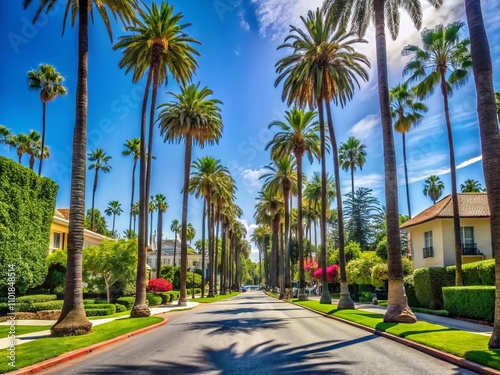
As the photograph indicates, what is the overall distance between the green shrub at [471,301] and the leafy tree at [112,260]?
21.6 metres

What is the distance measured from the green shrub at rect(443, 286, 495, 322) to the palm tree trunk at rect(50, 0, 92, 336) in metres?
17.6

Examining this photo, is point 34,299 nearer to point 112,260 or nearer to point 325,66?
point 112,260

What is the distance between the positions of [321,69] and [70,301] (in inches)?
939

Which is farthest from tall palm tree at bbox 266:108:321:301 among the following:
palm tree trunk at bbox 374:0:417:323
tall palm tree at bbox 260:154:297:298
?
palm tree trunk at bbox 374:0:417:323

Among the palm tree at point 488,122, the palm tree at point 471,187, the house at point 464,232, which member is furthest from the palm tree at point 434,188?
the palm tree at point 488,122

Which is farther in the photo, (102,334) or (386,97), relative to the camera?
(386,97)

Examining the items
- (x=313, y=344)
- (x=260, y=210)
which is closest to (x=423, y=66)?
(x=313, y=344)

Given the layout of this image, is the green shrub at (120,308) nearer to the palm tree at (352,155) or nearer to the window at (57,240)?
the window at (57,240)

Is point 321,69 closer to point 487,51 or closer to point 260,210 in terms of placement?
point 487,51

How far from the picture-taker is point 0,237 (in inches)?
882

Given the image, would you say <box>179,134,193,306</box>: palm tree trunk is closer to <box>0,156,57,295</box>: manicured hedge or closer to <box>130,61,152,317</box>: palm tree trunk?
<box>0,156,57,295</box>: manicured hedge

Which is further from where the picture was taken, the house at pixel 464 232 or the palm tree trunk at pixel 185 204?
the palm tree trunk at pixel 185 204

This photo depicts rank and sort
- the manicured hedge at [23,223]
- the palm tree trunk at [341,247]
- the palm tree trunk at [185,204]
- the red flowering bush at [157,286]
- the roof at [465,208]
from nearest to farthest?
the manicured hedge at [23,223], the palm tree trunk at [341,247], the roof at [465,208], the palm tree trunk at [185,204], the red flowering bush at [157,286]

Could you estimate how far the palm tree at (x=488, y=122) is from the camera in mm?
11695
